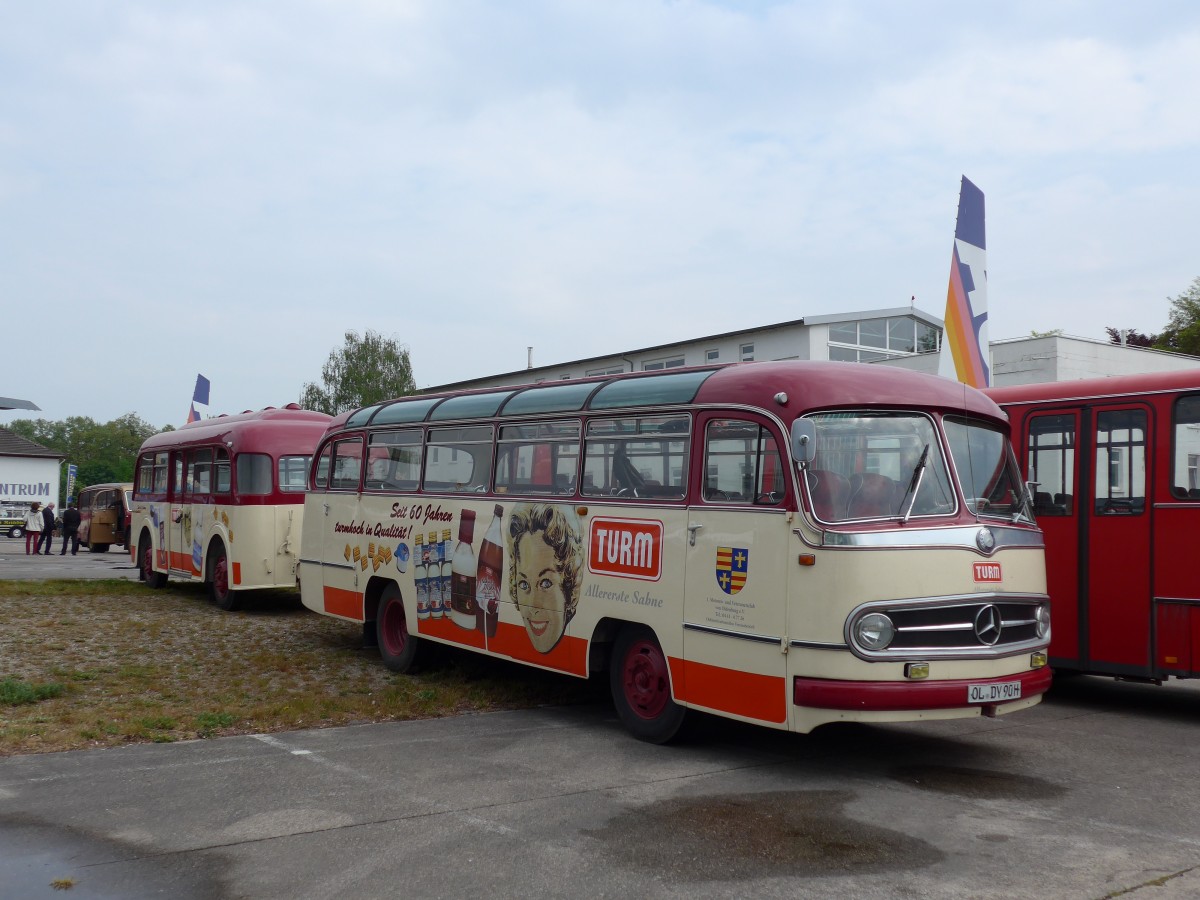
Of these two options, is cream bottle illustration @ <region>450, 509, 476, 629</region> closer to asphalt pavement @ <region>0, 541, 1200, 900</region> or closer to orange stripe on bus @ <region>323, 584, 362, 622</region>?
asphalt pavement @ <region>0, 541, 1200, 900</region>

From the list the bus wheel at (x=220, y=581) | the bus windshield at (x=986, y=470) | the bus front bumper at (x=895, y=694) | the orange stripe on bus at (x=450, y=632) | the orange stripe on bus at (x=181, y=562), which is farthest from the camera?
the orange stripe on bus at (x=181, y=562)

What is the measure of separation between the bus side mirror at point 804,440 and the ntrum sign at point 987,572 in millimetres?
1323

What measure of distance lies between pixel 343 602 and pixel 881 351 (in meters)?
34.5

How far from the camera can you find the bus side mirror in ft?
24.1

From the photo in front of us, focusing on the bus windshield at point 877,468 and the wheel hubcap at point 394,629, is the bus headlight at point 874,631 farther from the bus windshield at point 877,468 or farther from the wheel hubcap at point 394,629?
the wheel hubcap at point 394,629

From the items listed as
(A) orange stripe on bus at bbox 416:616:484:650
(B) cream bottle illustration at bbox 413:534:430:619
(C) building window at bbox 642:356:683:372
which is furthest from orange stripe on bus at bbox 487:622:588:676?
(C) building window at bbox 642:356:683:372

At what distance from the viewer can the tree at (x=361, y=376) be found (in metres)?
78.9

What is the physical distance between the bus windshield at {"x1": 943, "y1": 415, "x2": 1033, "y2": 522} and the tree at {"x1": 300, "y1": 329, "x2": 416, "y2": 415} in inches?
2830

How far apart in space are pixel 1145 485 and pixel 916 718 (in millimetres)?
4301

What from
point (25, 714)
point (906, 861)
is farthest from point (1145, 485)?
point (25, 714)

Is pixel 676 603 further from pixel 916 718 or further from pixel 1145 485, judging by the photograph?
pixel 1145 485

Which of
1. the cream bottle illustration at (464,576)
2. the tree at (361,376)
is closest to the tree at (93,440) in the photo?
the tree at (361,376)

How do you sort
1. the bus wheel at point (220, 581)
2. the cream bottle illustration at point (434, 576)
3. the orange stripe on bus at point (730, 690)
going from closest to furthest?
A: the orange stripe on bus at point (730, 690), the cream bottle illustration at point (434, 576), the bus wheel at point (220, 581)

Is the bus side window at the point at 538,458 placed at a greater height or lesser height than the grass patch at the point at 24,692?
greater
